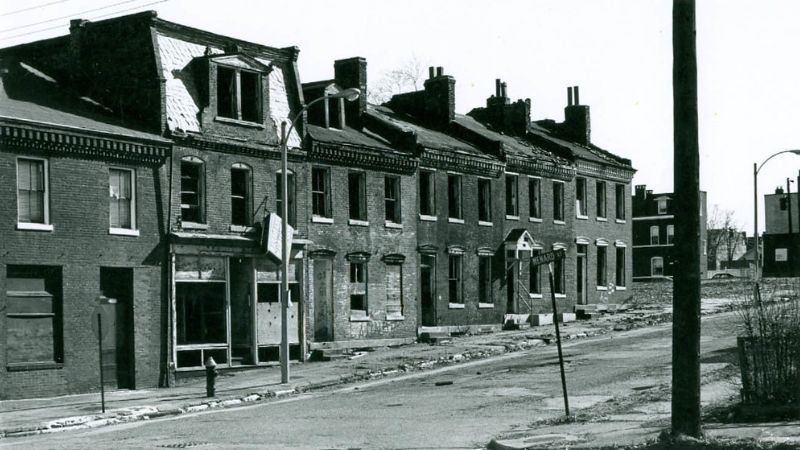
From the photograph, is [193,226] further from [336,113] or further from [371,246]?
[336,113]

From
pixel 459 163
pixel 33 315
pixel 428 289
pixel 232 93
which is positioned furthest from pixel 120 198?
pixel 459 163

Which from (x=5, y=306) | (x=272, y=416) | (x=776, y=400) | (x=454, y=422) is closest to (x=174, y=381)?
(x=5, y=306)

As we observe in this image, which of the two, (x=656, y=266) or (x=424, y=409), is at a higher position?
(x=656, y=266)

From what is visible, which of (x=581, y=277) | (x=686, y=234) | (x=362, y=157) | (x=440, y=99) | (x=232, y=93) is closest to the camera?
(x=686, y=234)

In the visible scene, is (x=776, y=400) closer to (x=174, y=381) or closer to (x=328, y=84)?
(x=174, y=381)

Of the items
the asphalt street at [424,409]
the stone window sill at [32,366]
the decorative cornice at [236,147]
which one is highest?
the decorative cornice at [236,147]

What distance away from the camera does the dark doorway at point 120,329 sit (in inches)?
1085

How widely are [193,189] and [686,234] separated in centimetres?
1949

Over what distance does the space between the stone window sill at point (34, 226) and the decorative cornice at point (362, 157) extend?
1022cm

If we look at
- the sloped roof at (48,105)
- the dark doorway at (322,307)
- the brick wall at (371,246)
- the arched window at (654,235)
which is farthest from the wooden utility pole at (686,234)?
the arched window at (654,235)

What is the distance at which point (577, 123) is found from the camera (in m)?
53.0

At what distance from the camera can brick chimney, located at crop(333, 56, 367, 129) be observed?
3934cm

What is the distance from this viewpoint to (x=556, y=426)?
17.2m

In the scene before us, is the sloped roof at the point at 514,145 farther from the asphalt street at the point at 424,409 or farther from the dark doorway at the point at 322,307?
the asphalt street at the point at 424,409
